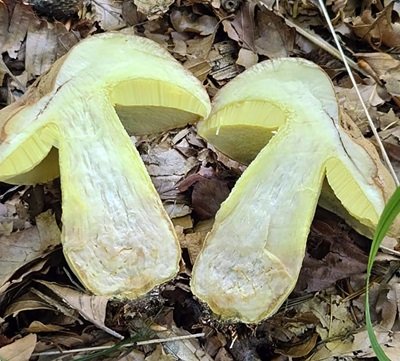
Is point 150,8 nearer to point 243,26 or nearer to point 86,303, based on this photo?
point 243,26

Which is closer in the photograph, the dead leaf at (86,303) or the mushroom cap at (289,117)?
the mushroom cap at (289,117)

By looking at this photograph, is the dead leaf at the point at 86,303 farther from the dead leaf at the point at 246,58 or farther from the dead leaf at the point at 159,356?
the dead leaf at the point at 246,58

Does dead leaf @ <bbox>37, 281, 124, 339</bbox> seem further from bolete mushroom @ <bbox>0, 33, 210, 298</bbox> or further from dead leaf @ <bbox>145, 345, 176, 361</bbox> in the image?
bolete mushroom @ <bbox>0, 33, 210, 298</bbox>

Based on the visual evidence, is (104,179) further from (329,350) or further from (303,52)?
(303,52)

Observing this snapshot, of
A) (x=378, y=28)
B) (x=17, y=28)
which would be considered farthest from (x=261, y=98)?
(x=17, y=28)

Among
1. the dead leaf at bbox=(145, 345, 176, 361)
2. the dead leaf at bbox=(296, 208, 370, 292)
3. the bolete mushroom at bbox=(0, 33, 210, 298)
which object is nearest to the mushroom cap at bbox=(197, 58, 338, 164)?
the bolete mushroom at bbox=(0, 33, 210, 298)

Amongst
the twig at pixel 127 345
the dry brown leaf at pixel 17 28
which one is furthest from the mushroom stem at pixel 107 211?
the dry brown leaf at pixel 17 28
